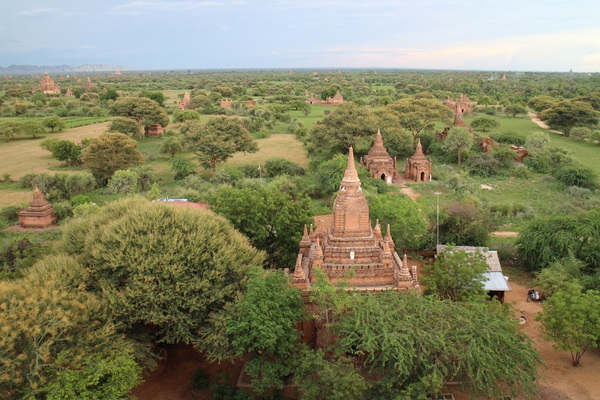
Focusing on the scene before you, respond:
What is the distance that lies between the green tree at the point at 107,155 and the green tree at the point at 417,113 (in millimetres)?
28545

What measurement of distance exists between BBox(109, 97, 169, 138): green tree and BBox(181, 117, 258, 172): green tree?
69.5ft

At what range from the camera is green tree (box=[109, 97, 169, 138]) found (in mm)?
57875

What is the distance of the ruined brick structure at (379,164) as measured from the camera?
121ft

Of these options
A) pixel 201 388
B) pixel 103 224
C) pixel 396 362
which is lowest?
pixel 201 388

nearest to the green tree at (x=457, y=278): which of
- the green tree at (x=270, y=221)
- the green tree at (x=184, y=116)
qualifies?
the green tree at (x=270, y=221)

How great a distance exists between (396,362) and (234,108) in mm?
77310

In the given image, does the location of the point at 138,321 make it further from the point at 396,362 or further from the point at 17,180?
the point at 17,180

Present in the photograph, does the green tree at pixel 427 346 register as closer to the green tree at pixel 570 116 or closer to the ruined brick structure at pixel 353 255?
the ruined brick structure at pixel 353 255

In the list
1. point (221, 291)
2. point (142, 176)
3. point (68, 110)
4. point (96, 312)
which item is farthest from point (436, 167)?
point (68, 110)

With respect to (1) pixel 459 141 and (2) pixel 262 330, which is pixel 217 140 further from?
(2) pixel 262 330

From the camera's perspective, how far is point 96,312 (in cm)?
1262

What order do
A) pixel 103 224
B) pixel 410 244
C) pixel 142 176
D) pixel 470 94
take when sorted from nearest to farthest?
1. pixel 103 224
2. pixel 410 244
3. pixel 142 176
4. pixel 470 94

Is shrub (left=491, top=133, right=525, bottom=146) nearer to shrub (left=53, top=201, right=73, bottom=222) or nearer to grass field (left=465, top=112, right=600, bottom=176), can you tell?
grass field (left=465, top=112, right=600, bottom=176)

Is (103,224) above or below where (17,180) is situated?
above
